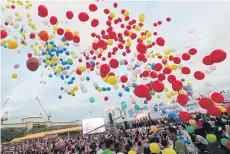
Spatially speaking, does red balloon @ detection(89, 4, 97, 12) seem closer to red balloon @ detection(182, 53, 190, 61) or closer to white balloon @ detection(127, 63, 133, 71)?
white balloon @ detection(127, 63, 133, 71)

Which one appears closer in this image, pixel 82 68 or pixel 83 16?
pixel 83 16

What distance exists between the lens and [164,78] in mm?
5418

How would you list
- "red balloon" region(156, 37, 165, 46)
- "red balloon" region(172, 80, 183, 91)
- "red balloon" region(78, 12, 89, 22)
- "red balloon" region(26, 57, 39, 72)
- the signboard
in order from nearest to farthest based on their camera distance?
"red balloon" region(172, 80, 183, 91) → "red balloon" region(26, 57, 39, 72) → "red balloon" region(78, 12, 89, 22) → "red balloon" region(156, 37, 165, 46) → the signboard

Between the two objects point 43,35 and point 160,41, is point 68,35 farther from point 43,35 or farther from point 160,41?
point 160,41

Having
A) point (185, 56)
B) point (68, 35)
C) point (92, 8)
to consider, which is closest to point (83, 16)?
point (92, 8)

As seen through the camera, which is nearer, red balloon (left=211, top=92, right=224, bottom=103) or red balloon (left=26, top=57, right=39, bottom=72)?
red balloon (left=211, top=92, right=224, bottom=103)

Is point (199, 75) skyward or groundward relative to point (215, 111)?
skyward

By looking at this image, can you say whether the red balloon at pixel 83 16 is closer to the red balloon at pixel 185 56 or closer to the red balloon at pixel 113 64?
the red balloon at pixel 113 64

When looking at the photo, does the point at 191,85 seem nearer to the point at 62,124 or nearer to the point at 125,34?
the point at 125,34

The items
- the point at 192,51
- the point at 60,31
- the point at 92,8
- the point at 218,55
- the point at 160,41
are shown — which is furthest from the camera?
the point at 160,41

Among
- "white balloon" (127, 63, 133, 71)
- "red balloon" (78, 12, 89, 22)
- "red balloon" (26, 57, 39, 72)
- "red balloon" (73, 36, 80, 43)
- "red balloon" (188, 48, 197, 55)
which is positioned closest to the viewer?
"red balloon" (26, 57, 39, 72)

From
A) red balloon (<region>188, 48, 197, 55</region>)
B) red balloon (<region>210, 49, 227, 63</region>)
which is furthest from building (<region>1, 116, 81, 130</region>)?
red balloon (<region>210, 49, 227, 63</region>)

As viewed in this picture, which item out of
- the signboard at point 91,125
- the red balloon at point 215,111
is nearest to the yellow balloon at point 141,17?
the red balloon at point 215,111

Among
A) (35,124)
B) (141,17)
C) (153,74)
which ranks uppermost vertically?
(35,124)
